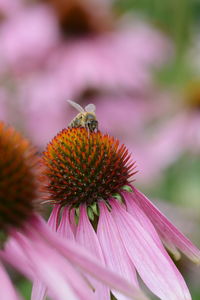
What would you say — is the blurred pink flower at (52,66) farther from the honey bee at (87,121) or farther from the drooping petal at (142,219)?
the drooping petal at (142,219)

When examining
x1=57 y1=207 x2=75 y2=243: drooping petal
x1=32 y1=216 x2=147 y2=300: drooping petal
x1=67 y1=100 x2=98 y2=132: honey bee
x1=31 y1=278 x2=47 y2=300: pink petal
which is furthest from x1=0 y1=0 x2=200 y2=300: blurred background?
x1=32 y1=216 x2=147 y2=300: drooping petal

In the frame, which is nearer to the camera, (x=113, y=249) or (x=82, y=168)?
(x=113, y=249)

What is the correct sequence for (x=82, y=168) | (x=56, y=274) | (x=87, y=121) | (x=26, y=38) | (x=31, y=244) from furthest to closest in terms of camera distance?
(x=26, y=38) < (x=87, y=121) < (x=82, y=168) < (x=31, y=244) < (x=56, y=274)

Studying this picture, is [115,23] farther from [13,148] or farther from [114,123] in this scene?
[13,148]

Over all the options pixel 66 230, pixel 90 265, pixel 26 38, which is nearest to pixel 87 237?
pixel 66 230

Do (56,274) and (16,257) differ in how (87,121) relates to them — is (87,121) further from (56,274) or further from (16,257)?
(56,274)

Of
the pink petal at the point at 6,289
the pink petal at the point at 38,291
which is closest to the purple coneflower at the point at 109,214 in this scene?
the pink petal at the point at 38,291
